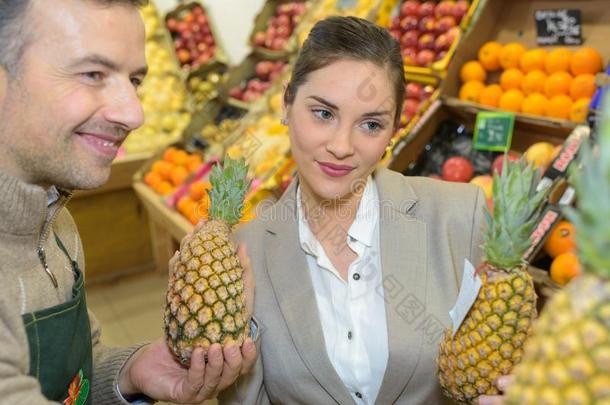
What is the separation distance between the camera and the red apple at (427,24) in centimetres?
392

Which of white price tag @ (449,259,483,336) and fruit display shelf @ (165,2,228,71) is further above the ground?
white price tag @ (449,259,483,336)

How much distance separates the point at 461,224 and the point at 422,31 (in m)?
2.42

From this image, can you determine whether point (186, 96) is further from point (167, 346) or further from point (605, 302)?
point (605, 302)

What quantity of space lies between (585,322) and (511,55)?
3104mm

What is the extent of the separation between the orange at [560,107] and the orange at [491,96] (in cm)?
39

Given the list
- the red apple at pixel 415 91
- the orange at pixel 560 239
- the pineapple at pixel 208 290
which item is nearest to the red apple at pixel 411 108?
the red apple at pixel 415 91

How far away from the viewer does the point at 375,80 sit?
186cm

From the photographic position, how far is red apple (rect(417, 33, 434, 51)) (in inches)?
153

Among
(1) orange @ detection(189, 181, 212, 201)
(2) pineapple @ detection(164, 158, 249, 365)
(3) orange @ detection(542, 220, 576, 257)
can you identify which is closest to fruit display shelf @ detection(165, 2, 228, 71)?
(1) orange @ detection(189, 181, 212, 201)

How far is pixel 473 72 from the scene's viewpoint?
3.63 m

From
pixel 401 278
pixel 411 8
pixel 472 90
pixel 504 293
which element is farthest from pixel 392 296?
pixel 411 8

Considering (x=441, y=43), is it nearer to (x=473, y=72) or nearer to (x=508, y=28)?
(x=473, y=72)

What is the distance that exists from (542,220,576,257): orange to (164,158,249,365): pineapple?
166 centimetres

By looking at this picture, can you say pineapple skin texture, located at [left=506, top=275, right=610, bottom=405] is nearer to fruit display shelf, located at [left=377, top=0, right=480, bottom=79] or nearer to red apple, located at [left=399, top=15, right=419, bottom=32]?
fruit display shelf, located at [left=377, top=0, right=480, bottom=79]
